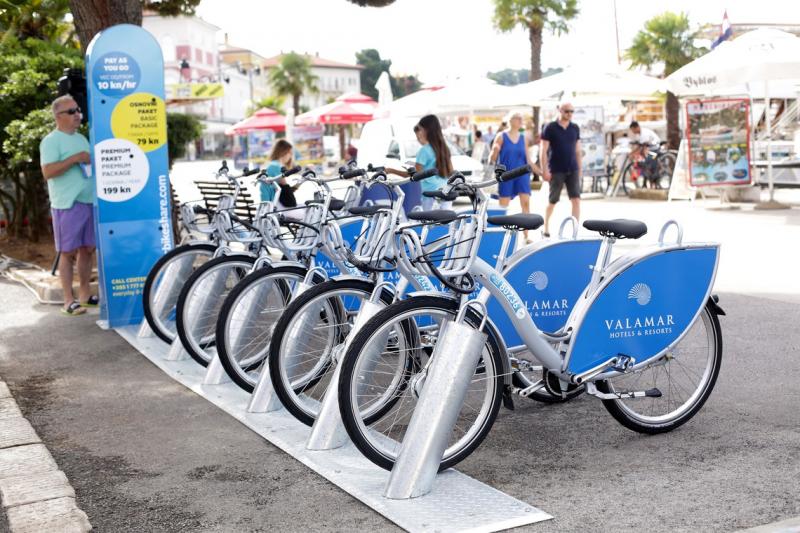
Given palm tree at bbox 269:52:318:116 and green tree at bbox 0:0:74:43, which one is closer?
green tree at bbox 0:0:74:43

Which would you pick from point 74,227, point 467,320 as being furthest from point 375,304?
point 74,227

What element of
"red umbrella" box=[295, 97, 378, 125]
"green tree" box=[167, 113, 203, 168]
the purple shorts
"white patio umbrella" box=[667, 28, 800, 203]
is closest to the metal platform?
the purple shorts

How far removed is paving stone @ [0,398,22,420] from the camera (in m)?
5.65

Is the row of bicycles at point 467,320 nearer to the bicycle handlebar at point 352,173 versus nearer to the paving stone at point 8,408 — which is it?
the bicycle handlebar at point 352,173

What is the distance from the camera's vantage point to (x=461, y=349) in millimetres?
4207

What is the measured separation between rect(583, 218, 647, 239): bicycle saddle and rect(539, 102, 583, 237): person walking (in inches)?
326

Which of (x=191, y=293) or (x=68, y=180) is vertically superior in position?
(x=68, y=180)

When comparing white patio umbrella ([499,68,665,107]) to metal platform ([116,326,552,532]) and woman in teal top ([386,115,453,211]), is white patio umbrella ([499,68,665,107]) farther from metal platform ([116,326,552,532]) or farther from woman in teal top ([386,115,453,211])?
metal platform ([116,326,552,532])

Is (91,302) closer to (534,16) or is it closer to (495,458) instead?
(495,458)

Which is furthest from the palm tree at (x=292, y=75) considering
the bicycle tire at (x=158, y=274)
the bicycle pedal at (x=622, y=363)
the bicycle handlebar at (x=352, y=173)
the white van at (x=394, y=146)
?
the bicycle pedal at (x=622, y=363)

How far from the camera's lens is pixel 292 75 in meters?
86.2

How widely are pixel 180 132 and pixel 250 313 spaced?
8022 mm

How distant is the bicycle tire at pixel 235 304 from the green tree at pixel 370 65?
493ft

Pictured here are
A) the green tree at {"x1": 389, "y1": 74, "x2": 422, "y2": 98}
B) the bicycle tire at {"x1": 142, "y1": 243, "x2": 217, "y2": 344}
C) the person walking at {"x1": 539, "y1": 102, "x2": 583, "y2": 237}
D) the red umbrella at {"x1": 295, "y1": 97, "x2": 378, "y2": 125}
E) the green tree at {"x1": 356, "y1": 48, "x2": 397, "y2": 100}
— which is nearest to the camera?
the bicycle tire at {"x1": 142, "y1": 243, "x2": 217, "y2": 344}
